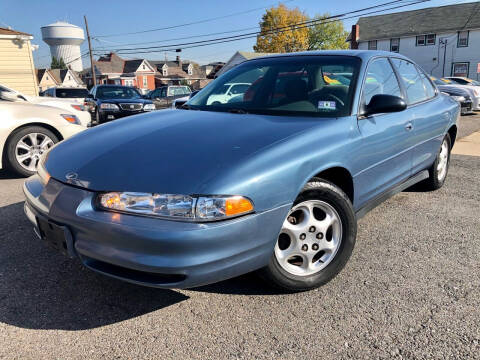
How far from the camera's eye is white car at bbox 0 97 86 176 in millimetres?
5570

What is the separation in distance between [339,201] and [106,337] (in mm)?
1600

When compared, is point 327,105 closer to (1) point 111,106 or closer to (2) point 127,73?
(1) point 111,106

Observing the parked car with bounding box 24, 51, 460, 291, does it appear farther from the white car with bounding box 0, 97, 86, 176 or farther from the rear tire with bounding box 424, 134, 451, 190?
the white car with bounding box 0, 97, 86, 176

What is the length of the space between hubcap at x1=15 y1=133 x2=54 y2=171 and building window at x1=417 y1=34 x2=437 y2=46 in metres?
40.0

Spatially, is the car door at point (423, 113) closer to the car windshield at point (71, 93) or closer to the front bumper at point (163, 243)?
the front bumper at point (163, 243)

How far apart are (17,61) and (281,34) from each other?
4479 cm

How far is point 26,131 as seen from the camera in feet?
18.7

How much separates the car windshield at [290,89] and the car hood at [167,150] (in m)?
0.24

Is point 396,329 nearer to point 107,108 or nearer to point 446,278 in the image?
point 446,278

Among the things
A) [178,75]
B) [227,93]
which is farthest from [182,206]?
[178,75]

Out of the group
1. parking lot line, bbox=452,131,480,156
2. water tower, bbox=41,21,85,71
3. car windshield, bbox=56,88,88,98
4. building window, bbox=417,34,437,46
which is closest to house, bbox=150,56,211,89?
water tower, bbox=41,21,85,71

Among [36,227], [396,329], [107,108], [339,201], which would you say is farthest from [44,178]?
[107,108]

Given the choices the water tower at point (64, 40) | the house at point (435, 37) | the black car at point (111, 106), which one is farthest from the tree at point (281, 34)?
the water tower at point (64, 40)

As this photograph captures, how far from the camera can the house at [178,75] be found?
72.6 metres
